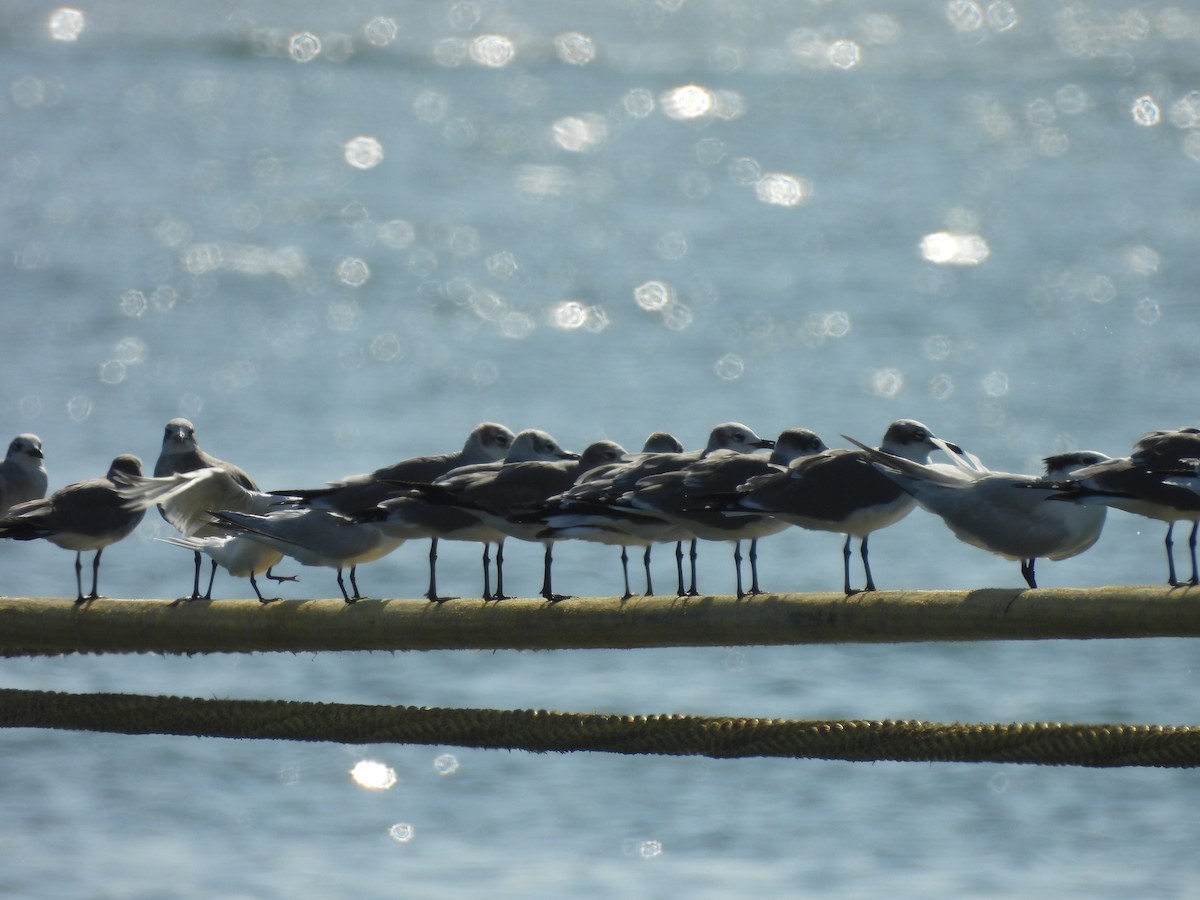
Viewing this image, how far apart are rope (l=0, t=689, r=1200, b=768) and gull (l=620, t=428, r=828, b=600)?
0.67 metres

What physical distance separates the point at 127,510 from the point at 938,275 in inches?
863

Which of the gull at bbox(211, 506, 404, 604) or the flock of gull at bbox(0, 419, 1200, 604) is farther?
the gull at bbox(211, 506, 404, 604)

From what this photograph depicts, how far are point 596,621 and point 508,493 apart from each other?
994mm

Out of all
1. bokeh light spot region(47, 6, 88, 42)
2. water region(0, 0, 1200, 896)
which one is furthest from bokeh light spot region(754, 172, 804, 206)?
bokeh light spot region(47, 6, 88, 42)

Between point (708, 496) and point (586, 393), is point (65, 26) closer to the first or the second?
point (586, 393)

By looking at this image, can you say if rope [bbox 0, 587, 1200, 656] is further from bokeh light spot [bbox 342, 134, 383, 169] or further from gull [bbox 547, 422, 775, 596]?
bokeh light spot [bbox 342, 134, 383, 169]

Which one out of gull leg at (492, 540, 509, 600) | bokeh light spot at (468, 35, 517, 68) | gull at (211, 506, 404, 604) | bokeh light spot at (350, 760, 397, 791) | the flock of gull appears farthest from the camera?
bokeh light spot at (468, 35, 517, 68)

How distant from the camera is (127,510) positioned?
8.46m

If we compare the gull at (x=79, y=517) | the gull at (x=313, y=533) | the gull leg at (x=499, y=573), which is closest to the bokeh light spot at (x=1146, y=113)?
the gull leg at (x=499, y=573)

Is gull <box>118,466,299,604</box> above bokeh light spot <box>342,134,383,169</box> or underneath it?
underneath

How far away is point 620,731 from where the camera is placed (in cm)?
691

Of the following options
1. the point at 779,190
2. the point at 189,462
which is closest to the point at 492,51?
the point at 779,190

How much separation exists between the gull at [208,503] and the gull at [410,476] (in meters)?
0.18

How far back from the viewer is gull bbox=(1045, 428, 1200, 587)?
6.86 metres
